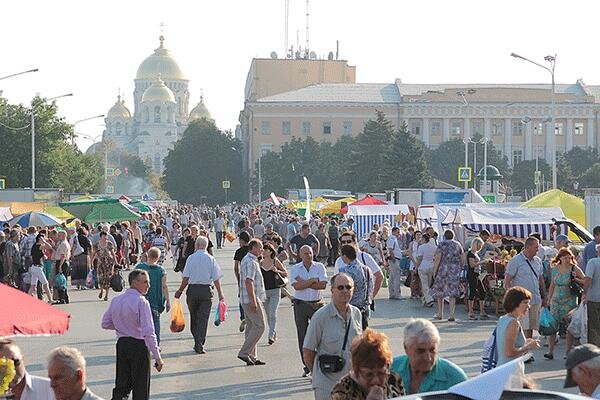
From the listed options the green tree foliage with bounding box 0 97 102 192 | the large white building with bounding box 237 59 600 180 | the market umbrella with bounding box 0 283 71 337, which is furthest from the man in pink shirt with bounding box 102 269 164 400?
the large white building with bounding box 237 59 600 180

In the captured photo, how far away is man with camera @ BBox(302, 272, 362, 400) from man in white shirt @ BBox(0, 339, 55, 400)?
8.34 ft

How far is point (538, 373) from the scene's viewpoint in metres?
16.5

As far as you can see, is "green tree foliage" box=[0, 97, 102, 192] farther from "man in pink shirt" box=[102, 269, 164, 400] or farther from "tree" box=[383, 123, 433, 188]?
"man in pink shirt" box=[102, 269, 164, 400]

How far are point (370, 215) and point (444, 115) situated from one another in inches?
3890

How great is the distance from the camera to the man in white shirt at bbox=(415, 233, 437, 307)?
2655cm

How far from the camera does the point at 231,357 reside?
59.9 feet

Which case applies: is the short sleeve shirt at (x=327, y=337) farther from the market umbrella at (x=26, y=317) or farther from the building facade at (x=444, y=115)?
the building facade at (x=444, y=115)

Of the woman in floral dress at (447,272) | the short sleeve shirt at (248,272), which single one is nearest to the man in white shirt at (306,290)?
the short sleeve shirt at (248,272)

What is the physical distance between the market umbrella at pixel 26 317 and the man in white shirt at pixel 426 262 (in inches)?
729

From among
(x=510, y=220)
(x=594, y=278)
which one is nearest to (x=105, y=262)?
(x=510, y=220)

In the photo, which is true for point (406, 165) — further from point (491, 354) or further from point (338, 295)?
point (338, 295)

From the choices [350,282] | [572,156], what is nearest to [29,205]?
[350,282]

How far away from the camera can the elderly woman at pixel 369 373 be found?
7422mm

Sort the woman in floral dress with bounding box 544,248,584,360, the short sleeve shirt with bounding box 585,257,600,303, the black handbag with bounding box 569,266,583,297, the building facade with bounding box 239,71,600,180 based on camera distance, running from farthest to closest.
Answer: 1. the building facade with bounding box 239,71,600,180
2. the black handbag with bounding box 569,266,583,297
3. the woman in floral dress with bounding box 544,248,584,360
4. the short sleeve shirt with bounding box 585,257,600,303
